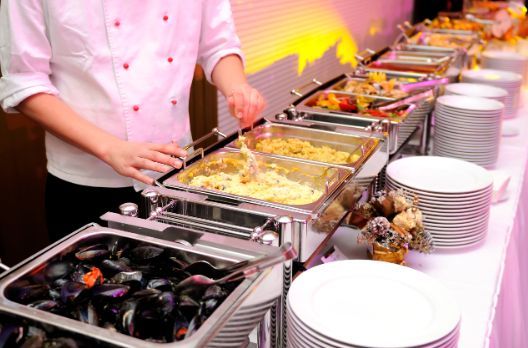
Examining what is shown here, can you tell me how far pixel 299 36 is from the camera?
4.05 meters

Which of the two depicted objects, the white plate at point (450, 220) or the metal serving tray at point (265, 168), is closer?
the metal serving tray at point (265, 168)

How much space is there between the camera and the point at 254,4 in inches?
132

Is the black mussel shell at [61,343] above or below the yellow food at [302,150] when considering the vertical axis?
above

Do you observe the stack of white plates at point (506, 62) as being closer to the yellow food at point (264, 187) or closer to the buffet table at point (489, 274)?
the buffet table at point (489, 274)

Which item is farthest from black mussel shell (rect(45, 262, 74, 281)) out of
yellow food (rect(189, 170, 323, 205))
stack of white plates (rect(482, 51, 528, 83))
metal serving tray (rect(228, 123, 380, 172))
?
stack of white plates (rect(482, 51, 528, 83))

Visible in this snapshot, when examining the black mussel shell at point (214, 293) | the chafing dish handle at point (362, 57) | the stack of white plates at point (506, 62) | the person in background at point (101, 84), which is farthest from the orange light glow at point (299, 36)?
the black mussel shell at point (214, 293)

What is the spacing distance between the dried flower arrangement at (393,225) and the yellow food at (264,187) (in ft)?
0.46

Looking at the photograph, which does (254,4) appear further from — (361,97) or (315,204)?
(315,204)

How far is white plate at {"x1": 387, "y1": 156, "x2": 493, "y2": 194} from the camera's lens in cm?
157

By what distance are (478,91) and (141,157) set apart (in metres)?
1.69

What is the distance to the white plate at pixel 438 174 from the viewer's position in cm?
157

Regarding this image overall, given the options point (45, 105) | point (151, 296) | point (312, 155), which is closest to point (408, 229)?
point (312, 155)

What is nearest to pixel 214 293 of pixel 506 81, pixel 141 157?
pixel 141 157

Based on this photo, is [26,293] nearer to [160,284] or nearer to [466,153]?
[160,284]
